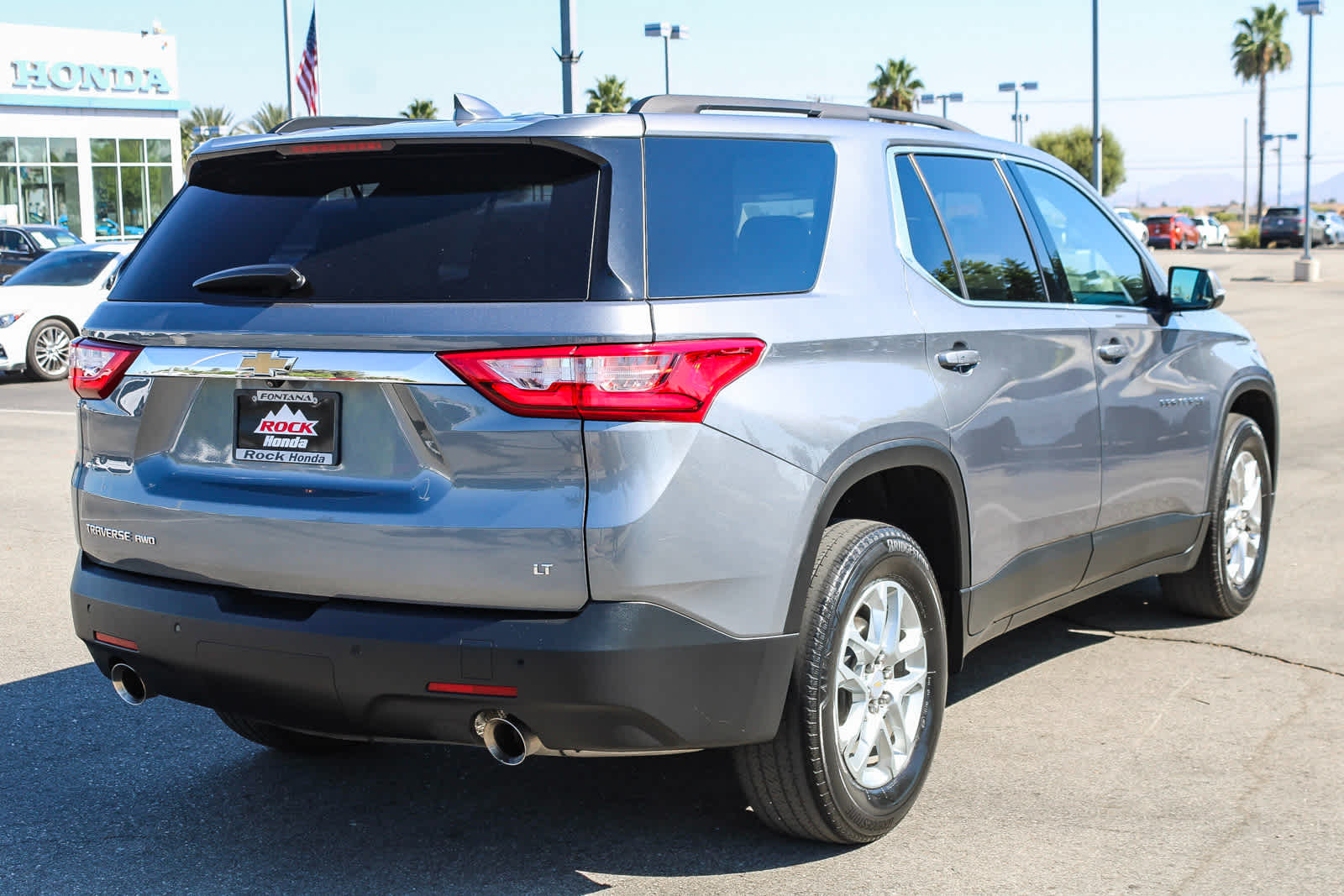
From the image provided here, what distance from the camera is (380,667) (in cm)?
326

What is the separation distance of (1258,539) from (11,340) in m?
15.1

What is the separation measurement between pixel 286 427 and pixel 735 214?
1.19 m

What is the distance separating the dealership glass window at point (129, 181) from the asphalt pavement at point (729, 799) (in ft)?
140

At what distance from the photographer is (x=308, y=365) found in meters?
3.38

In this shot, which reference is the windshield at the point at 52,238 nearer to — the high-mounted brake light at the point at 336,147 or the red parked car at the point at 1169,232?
the high-mounted brake light at the point at 336,147

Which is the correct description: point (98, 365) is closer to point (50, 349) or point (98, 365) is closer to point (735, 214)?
point (735, 214)

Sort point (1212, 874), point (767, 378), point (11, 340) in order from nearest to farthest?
1. point (767, 378)
2. point (1212, 874)
3. point (11, 340)

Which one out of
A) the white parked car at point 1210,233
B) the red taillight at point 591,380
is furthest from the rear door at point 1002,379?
the white parked car at point 1210,233

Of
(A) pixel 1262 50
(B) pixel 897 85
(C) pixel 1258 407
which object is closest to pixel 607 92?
(B) pixel 897 85

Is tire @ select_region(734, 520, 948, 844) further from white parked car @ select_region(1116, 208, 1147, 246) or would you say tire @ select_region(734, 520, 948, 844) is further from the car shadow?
white parked car @ select_region(1116, 208, 1147, 246)

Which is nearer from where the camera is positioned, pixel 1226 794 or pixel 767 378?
pixel 767 378

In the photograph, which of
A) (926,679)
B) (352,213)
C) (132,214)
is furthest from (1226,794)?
(132,214)

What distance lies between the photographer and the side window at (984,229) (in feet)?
14.5

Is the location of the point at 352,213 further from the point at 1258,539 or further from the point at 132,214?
the point at 132,214
